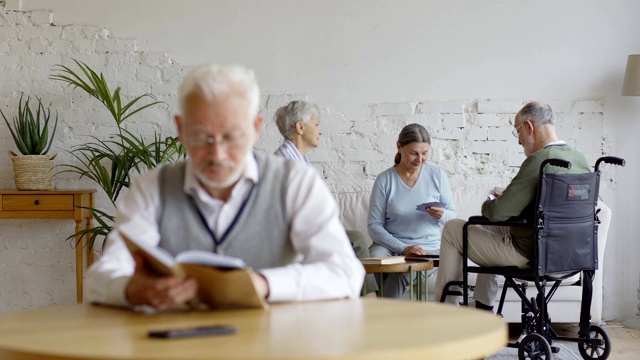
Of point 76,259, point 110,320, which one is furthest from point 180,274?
point 76,259

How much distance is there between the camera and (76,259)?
548 cm

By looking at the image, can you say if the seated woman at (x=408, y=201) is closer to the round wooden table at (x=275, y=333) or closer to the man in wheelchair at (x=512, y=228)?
the man in wheelchair at (x=512, y=228)

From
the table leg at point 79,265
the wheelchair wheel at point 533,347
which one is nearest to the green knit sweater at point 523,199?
the wheelchair wheel at point 533,347

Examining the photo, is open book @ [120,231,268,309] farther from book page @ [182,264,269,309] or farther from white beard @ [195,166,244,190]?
white beard @ [195,166,244,190]

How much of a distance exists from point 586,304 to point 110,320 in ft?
10.6

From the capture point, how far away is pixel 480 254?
4391 millimetres

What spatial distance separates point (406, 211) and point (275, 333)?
375 centimetres

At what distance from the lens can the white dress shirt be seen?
1.83m

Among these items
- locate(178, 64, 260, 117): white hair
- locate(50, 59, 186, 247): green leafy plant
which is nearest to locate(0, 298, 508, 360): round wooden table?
locate(178, 64, 260, 117): white hair

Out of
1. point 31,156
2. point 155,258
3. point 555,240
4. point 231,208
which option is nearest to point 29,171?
point 31,156

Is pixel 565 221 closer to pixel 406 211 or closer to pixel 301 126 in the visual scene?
pixel 406 211

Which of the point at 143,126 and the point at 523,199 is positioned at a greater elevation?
the point at 143,126

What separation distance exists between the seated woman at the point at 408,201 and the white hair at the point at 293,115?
63 cm

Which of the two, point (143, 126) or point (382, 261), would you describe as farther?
point (143, 126)
